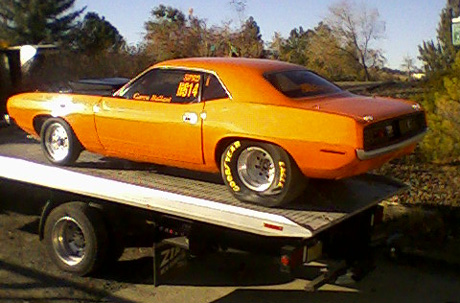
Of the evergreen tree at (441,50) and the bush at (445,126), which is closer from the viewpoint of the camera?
the bush at (445,126)

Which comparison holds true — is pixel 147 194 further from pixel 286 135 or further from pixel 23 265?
pixel 23 265

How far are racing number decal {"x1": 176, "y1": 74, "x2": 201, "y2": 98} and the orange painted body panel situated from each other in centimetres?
9

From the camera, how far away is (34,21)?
124 feet

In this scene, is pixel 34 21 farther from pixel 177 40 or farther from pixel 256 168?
pixel 256 168

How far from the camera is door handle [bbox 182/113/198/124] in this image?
4.88 metres

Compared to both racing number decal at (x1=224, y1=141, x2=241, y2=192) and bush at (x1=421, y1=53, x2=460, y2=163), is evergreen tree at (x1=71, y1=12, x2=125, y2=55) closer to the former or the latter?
bush at (x1=421, y1=53, x2=460, y2=163)

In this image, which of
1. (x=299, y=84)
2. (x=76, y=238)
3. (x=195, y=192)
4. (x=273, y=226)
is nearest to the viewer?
(x=273, y=226)

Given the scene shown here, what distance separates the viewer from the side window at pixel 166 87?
5082mm

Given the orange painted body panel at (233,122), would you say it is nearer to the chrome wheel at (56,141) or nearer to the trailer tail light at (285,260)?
the chrome wheel at (56,141)

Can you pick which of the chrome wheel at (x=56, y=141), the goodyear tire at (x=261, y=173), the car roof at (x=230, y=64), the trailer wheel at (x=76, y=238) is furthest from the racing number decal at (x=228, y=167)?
the chrome wheel at (x=56, y=141)

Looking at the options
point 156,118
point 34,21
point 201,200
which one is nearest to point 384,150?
point 201,200

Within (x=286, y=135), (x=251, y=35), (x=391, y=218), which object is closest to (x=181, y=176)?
(x=286, y=135)

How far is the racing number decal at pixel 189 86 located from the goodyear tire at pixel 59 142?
124 cm

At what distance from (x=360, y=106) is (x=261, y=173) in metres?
0.89
